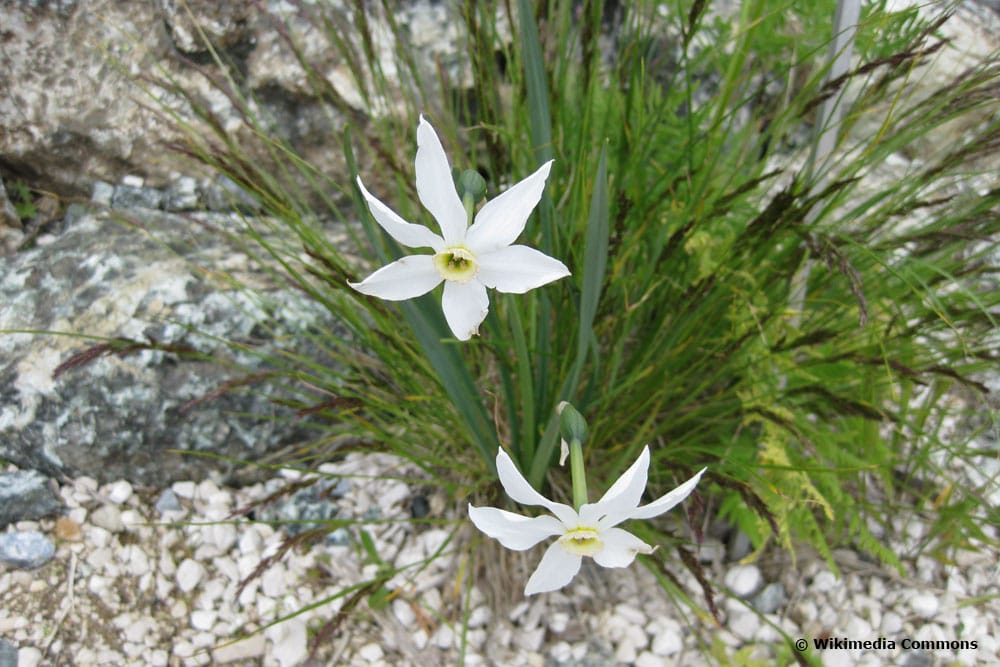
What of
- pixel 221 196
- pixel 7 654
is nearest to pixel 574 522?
pixel 7 654

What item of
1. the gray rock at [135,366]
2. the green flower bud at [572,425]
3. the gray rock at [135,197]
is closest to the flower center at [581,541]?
the green flower bud at [572,425]

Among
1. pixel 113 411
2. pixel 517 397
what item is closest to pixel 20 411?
pixel 113 411

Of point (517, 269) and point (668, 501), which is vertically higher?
point (517, 269)

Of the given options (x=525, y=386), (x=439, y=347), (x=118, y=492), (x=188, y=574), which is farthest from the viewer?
(x=118, y=492)

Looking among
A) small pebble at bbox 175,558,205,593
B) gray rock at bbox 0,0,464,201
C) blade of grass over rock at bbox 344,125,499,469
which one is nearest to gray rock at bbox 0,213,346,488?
small pebble at bbox 175,558,205,593

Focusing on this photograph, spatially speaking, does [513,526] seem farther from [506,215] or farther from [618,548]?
[506,215]

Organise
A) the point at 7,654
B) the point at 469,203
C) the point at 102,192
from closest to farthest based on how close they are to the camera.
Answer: the point at 469,203 → the point at 7,654 → the point at 102,192

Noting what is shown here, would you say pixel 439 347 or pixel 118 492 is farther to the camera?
pixel 118 492
